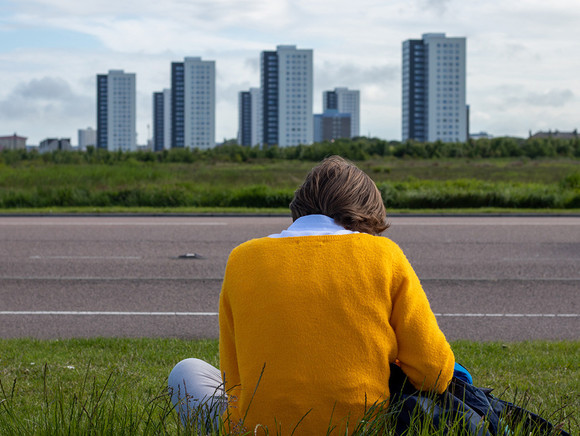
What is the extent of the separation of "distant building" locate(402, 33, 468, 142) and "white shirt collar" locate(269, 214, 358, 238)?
16040cm

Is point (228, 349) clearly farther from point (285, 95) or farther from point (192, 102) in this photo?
point (192, 102)

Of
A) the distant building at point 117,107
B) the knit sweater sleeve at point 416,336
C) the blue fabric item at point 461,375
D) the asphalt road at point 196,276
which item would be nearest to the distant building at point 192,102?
the distant building at point 117,107

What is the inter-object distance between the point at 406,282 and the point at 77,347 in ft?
12.3

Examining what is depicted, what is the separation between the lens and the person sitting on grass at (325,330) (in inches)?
84.4

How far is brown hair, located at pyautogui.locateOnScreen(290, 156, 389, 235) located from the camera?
2334 millimetres

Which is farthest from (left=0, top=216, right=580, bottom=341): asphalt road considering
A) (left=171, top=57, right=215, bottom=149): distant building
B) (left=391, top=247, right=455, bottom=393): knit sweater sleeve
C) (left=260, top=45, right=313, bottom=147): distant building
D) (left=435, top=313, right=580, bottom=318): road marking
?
(left=171, top=57, right=215, bottom=149): distant building

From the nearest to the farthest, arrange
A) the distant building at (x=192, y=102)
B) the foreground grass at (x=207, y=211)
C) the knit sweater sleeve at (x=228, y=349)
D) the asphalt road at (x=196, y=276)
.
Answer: the knit sweater sleeve at (x=228, y=349), the asphalt road at (x=196, y=276), the foreground grass at (x=207, y=211), the distant building at (x=192, y=102)

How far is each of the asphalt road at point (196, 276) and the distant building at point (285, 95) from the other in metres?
155

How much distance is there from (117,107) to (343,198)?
20098 centimetres

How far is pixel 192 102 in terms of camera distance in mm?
182625

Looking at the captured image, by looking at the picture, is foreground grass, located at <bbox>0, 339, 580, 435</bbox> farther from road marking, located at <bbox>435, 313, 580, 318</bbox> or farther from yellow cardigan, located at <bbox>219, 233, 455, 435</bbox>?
road marking, located at <bbox>435, 313, 580, 318</bbox>

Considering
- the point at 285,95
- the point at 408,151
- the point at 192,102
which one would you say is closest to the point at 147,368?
the point at 408,151

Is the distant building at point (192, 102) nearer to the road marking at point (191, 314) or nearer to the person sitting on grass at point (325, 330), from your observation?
the road marking at point (191, 314)

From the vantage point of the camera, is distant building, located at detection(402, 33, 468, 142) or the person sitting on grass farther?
distant building, located at detection(402, 33, 468, 142)
